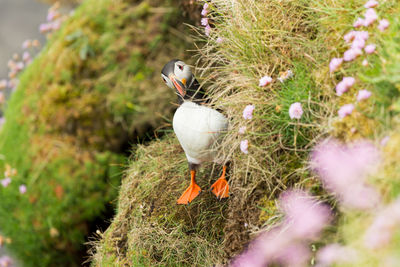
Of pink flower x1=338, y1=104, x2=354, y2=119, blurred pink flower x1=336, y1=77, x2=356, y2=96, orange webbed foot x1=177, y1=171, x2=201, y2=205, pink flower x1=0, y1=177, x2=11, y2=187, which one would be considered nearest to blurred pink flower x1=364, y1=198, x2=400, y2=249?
pink flower x1=338, y1=104, x2=354, y2=119

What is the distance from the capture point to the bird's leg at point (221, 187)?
2.53 m

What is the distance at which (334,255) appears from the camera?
1.75 m

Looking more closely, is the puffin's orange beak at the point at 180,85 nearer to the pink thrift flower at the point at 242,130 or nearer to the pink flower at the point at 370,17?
the pink thrift flower at the point at 242,130

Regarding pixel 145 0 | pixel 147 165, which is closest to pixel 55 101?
pixel 145 0

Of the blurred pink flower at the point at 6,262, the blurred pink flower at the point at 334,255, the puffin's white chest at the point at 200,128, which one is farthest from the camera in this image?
the blurred pink flower at the point at 6,262

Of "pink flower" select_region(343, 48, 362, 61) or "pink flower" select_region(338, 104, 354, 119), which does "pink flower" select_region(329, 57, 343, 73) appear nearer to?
"pink flower" select_region(343, 48, 362, 61)

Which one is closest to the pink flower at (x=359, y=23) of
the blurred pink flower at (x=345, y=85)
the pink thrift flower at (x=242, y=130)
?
the blurred pink flower at (x=345, y=85)

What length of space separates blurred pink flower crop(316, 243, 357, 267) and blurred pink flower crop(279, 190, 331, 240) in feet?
0.29

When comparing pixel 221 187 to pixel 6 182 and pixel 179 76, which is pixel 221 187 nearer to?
pixel 179 76

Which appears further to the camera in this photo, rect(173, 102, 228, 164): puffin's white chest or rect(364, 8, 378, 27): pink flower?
rect(173, 102, 228, 164): puffin's white chest

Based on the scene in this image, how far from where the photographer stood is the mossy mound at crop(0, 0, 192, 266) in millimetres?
4457

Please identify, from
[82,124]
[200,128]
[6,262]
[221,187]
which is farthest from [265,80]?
[6,262]

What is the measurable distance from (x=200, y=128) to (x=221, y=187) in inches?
14.0

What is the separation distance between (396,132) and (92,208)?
328cm
